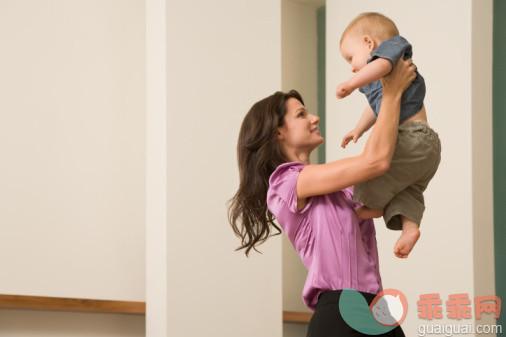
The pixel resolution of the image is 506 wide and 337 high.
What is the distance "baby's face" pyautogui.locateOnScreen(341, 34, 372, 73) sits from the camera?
1.89 meters

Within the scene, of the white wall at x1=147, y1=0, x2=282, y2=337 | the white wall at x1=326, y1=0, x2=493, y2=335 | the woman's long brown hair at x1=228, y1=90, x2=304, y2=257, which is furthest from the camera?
the white wall at x1=147, y1=0, x2=282, y2=337

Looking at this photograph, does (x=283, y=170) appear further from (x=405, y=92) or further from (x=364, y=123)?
(x=405, y=92)

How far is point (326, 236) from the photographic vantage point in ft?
6.07

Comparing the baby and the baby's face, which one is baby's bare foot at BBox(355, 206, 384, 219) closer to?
the baby

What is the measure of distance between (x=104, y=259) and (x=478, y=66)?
2.22 meters

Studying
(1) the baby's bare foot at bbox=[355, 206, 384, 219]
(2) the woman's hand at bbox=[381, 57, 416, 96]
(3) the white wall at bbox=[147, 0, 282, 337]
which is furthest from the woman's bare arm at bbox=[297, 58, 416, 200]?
(3) the white wall at bbox=[147, 0, 282, 337]

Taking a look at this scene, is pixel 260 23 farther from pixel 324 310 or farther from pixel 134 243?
pixel 324 310

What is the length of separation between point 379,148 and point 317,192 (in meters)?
0.23

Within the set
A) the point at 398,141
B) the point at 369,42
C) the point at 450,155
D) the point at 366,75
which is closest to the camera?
the point at 366,75

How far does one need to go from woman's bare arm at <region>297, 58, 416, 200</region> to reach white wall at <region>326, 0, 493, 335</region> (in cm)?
148

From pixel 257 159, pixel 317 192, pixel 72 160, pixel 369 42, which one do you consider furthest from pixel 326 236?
pixel 72 160

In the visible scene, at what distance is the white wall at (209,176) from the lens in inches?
130

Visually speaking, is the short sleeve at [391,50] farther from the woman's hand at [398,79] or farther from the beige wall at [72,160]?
the beige wall at [72,160]

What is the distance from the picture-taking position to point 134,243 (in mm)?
3701
